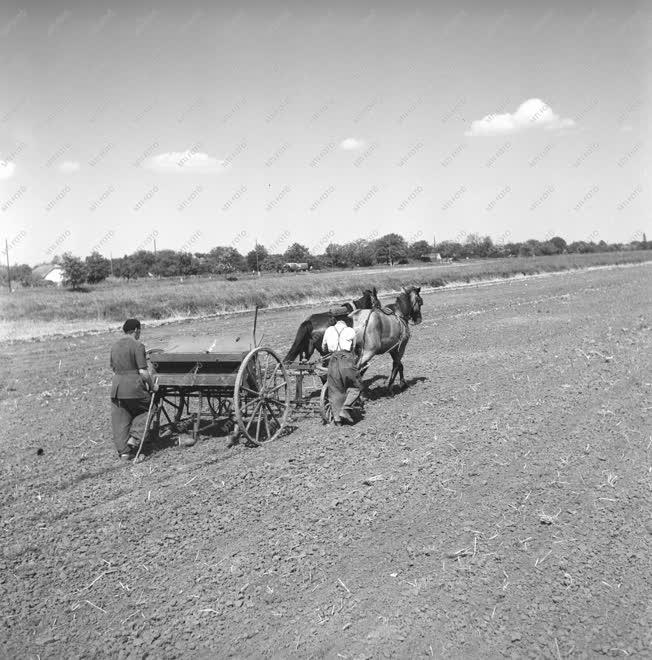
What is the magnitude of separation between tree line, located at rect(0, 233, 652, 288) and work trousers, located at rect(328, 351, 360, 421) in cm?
5311

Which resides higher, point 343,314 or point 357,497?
point 343,314

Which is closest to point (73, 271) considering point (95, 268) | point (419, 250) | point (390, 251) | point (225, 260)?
point (95, 268)

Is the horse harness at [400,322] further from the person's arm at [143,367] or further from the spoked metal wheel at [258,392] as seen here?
the person's arm at [143,367]

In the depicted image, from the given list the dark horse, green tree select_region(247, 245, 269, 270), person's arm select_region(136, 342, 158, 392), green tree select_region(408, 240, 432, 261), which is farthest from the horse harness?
green tree select_region(408, 240, 432, 261)

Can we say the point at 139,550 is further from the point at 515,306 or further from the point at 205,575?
the point at 515,306

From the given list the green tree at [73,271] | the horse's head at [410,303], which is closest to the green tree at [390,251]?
the green tree at [73,271]

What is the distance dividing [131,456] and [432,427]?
4.16 meters

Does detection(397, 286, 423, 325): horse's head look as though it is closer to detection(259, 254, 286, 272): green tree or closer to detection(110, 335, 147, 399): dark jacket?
detection(110, 335, 147, 399): dark jacket

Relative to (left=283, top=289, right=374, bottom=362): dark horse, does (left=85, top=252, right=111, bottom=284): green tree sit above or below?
above

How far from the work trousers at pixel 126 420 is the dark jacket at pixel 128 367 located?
132mm

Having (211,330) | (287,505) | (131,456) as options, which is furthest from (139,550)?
(211,330)

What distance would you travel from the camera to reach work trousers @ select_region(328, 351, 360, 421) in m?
8.86

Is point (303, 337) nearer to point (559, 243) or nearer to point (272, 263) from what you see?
point (272, 263)

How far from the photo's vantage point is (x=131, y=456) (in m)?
8.01
